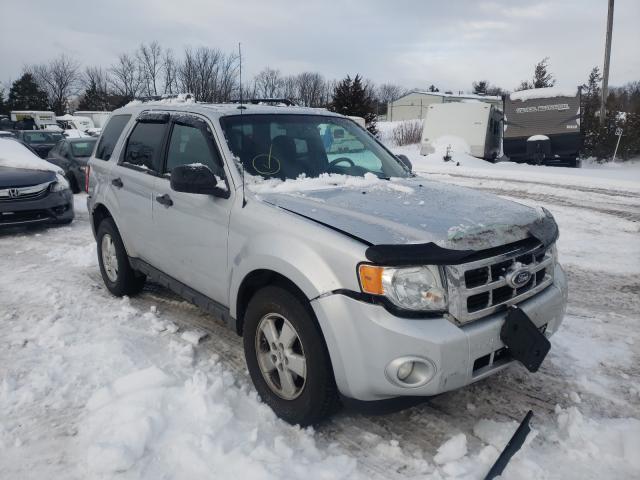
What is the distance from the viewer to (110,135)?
203 inches

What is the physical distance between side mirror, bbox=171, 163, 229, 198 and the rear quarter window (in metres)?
2.15

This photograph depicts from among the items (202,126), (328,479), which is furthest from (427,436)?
(202,126)

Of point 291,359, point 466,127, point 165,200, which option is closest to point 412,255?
point 291,359

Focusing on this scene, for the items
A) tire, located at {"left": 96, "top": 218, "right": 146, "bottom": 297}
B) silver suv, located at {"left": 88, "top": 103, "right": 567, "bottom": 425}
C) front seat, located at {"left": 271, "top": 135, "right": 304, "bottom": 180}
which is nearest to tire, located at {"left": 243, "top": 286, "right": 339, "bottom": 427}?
silver suv, located at {"left": 88, "top": 103, "right": 567, "bottom": 425}

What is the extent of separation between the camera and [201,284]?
359cm

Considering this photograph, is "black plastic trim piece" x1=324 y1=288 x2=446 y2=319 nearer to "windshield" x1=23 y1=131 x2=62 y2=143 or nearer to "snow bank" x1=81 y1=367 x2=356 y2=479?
"snow bank" x1=81 y1=367 x2=356 y2=479

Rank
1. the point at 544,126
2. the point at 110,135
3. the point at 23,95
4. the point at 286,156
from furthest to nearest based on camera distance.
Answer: the point at 23,95
the point at 544,126
the point at 110,135
the point at 286,156

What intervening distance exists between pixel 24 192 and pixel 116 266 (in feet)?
13.1

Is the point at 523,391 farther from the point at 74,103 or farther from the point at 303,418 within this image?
the point at 74,103

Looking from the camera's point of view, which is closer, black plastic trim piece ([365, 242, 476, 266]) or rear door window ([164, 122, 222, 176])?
black plastic trim piece ([365, 242, 476, 266])

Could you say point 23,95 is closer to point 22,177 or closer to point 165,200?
point 22,177

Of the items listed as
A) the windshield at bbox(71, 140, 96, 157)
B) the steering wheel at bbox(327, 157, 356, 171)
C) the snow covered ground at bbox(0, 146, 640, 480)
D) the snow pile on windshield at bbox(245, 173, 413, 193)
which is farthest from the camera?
the windshield at bbox(71, 140, 96, 157)

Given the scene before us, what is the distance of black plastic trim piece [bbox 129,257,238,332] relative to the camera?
3.34 m

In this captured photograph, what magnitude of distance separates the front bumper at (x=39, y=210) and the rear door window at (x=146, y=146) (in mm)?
4130
